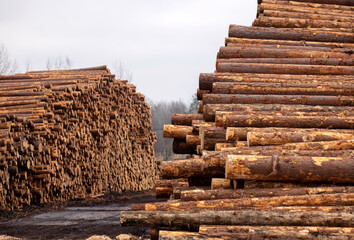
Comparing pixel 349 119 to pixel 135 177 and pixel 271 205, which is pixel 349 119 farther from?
pixel 135 177

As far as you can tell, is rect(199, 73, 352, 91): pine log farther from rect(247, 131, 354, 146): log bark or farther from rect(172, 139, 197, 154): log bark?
rect(247, 131, 354, 146): log bark

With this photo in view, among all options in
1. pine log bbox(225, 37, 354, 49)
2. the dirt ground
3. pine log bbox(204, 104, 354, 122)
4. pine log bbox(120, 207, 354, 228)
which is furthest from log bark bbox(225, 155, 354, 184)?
pine log bbox(225, 37, 354, 49)

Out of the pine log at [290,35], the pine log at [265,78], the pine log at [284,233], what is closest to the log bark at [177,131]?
the pine log at [265,78]

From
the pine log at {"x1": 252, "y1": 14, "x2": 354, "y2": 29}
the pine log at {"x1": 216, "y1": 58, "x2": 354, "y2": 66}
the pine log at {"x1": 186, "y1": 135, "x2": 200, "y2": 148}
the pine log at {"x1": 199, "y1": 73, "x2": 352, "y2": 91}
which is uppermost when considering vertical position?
the pine log at {"x1": 252, "y1": 14, "x2": 354, "y2": 29}

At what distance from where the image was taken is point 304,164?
4.73m

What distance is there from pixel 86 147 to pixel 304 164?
11106 millimetres

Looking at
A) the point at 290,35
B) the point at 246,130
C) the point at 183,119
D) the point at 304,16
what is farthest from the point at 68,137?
the point at 246,130

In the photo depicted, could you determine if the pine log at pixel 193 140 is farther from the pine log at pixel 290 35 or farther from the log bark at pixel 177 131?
the pine log at pixel 290 35

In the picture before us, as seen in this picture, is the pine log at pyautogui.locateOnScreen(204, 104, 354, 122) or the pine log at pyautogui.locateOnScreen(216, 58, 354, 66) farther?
the pine log at pyautogui.locateOnScreen(216, 58, 354, 66)

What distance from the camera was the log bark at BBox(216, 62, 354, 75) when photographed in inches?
318

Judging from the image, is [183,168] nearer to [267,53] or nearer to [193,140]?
[193,140]

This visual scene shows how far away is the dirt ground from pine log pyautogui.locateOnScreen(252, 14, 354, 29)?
4.79 meters

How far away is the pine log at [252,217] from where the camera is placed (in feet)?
12.9

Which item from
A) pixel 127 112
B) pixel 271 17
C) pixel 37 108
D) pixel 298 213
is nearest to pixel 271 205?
pixel 298 213
